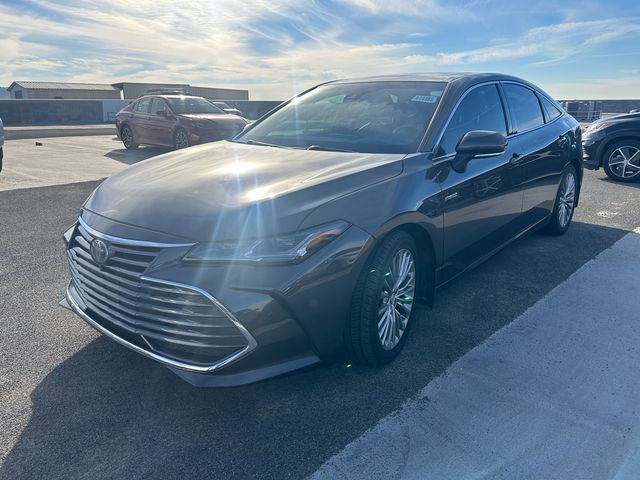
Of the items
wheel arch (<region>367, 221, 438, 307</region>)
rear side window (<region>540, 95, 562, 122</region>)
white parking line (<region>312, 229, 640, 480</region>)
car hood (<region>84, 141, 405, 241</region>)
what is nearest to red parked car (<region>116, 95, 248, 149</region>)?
rear side window (<region>540, 95, 562, 122</region>)

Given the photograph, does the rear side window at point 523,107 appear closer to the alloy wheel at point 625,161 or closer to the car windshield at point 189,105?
the alloy wheel at point 625,161

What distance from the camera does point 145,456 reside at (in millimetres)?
2252

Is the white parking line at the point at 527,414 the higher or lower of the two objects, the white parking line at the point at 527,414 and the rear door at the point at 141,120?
the lower

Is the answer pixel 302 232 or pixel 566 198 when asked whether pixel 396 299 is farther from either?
pixel 566 198

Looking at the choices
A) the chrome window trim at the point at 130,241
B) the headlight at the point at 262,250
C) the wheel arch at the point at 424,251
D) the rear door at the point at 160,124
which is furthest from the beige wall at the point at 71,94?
the headlight at the point at 262,250

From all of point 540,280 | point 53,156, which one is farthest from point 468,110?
point 53,156

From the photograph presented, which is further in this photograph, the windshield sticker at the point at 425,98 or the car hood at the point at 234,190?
the windshield sticker at the point at 425,98

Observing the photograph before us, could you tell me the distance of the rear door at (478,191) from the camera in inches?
132

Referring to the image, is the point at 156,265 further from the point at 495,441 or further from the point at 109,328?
the point at 495,441

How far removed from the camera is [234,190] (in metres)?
2.67

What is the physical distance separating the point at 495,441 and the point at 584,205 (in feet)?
19.2

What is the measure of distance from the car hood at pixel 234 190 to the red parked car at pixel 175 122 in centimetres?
933

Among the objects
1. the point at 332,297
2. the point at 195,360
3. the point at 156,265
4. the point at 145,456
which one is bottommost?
the point at 145,456

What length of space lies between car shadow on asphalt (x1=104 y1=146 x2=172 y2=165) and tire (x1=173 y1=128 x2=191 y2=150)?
876mm
